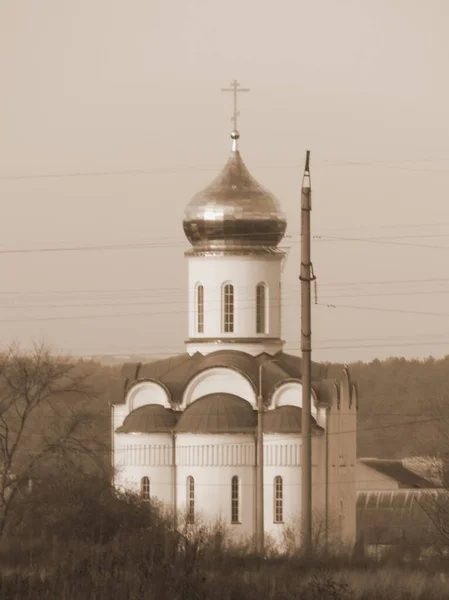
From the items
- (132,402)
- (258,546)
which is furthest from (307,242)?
(132,402)

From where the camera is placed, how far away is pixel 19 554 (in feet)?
103

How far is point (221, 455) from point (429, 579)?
1731cm

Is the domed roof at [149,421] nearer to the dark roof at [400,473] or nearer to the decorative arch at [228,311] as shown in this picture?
the decorative arch at [228,311]

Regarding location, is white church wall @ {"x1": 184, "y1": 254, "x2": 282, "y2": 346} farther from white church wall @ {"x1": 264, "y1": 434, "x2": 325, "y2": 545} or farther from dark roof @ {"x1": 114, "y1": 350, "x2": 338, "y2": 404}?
white church wall @ {"x1": 264, "y1": 434, "x2": 325, "y2": 545}

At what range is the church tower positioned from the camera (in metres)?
46.7

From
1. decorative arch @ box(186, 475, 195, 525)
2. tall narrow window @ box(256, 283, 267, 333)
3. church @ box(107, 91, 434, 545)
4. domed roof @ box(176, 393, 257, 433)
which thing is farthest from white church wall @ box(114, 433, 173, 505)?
tall narrow window @ box(256, 283, 267, 333)

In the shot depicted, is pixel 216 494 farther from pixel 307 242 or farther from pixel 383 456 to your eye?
pixel 383 456

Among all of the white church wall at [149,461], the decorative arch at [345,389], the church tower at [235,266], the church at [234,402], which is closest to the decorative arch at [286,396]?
the church at [234,402]

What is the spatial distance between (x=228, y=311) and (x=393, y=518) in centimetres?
1170

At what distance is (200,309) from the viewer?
154ft

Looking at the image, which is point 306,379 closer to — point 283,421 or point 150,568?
point 150,568

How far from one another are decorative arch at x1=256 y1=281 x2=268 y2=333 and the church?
20 millimetres

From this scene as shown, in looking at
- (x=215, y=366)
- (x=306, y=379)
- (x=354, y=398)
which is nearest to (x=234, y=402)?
(x=215, y=366)

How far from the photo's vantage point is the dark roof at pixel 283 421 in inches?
1753
